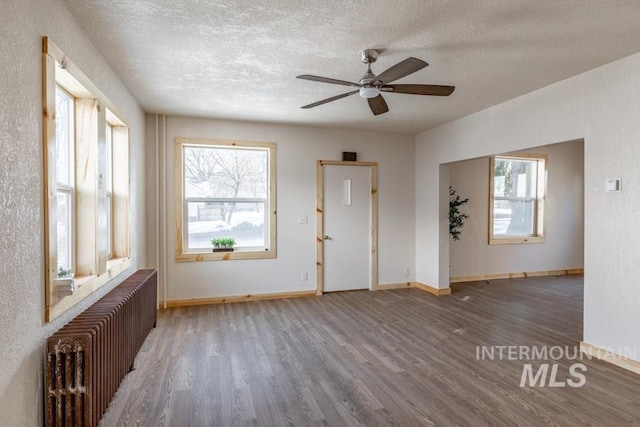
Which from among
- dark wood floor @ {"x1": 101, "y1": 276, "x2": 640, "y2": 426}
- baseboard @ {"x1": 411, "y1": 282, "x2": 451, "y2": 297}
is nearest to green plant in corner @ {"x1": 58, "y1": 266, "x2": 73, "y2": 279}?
dark wood floor @ {"x1": 101, "y1": 276, "x2": 640, "y2": 426}

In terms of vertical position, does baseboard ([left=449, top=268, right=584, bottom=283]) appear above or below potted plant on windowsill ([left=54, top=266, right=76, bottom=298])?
below

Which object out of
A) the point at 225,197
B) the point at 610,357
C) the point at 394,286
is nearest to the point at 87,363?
the point at 225,197

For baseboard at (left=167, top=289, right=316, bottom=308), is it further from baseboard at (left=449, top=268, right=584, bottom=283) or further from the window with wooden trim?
baseboard at (left=449, top=268, right=584, bottom=283)

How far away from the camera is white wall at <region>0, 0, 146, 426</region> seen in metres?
1.49

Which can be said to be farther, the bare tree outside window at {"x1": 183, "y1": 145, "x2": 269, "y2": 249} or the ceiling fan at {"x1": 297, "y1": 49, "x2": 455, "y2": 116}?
the bare tree outside window at {"x1": 183, "y1": 145, "x2": 269, "y2": 249}

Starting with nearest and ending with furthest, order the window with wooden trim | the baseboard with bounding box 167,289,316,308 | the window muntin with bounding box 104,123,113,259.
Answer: the window with wooden trim
the window muntin with bounding box 104,123,113,259
the baseboard with bounding box 167,289,316,308

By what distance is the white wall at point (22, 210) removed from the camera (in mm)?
1485

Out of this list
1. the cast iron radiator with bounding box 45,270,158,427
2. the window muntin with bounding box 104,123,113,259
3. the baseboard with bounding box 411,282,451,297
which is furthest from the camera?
the baseboard with bounding box 411,282,451,297

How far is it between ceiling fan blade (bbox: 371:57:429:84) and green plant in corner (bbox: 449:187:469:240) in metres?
3.65

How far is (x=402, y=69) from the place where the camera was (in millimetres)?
2389

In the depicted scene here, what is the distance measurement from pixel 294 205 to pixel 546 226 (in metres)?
4.91

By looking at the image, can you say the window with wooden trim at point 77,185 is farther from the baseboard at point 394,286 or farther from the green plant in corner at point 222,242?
the baseboard at point 394,286

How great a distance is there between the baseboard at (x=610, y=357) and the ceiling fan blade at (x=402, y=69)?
290 cm

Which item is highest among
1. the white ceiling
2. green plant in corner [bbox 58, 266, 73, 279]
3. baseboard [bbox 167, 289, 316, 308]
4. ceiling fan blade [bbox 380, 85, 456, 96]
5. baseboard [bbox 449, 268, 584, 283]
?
the white ceiling
